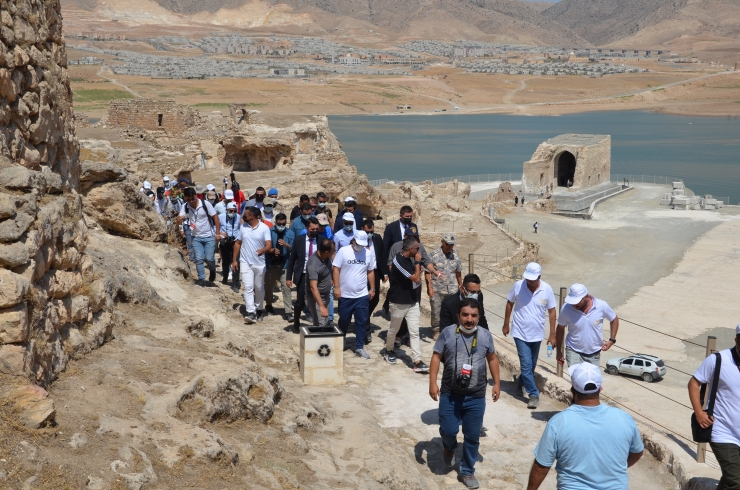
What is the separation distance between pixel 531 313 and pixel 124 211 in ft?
16.3

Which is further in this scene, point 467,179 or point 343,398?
point 467,179

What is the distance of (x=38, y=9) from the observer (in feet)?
20.1

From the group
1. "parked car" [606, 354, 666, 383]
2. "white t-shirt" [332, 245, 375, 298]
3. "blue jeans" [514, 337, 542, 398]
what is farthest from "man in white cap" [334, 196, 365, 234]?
"parked car" [606, 354, 666, 383]

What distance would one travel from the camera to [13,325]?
434 cm

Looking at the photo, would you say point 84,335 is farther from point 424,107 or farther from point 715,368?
point 424,107

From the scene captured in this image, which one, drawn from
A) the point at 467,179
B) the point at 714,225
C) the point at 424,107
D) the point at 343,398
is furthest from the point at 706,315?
the point at 424,107

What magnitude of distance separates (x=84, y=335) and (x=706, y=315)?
2215cm

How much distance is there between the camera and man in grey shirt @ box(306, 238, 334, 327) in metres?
8.23

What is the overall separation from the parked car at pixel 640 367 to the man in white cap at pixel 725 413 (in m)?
11.9

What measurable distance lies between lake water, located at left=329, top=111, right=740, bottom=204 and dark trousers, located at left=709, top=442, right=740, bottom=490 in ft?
156

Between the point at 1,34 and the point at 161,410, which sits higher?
the point at 1,34

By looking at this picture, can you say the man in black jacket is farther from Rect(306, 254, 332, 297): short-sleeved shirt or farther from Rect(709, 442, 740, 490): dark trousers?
Rect(709, 442, 740, 490): dark trousers

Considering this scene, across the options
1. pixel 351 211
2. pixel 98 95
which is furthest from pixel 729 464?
pixel 98 95

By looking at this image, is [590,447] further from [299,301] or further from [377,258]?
[377,258]
